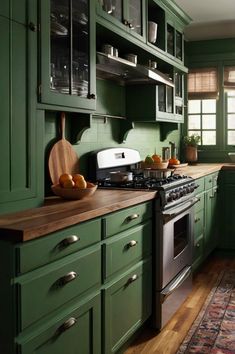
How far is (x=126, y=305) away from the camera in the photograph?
8.16 feet

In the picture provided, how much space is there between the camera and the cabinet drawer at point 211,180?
437 cm

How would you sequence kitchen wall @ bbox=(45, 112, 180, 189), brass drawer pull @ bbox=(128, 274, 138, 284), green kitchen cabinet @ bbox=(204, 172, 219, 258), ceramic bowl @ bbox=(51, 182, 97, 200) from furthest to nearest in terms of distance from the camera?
green kitchen cabinet @ bbox=(204, 172, 219, 258) < kitchen wall @ bbox=(45, 112, 180, 189) < brass drawer pull @ bbox=(128, 274, 138, 284) < ceramic bowl @ bbox=(51, 182, 97, 200)

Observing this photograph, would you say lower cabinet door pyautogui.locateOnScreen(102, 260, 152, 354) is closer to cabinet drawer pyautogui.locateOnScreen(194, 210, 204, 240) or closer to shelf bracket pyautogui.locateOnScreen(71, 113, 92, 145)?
shelf bracket pyautogui.locateOnScreen(71, 113, 92, 145)

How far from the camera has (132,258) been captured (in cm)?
254

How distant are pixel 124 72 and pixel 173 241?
1.30 m

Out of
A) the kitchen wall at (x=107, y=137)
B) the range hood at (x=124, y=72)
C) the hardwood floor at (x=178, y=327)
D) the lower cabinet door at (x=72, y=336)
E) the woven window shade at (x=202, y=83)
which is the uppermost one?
the woven window shade at (x=202, y=83)

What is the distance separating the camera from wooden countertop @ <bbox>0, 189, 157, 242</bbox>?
160 cm

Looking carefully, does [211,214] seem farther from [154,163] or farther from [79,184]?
[79,184]

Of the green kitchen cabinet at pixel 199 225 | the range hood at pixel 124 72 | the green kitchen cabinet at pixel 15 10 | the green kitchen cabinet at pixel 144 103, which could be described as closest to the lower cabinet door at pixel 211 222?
the green kitchen cabinet at pixel 199 225

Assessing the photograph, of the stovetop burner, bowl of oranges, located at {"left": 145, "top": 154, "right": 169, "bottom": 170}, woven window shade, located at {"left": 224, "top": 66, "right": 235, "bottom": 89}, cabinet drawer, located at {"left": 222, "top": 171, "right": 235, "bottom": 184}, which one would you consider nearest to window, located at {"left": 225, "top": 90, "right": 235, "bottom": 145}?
woven window shade, located at {"left": 224, "top": 66, "right": 235, "bottom": 89}

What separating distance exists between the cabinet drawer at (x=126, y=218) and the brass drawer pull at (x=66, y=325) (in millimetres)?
454

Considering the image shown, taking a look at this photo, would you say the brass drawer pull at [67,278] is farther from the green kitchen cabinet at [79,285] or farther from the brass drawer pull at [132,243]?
the brass drawer pull at [132,243]

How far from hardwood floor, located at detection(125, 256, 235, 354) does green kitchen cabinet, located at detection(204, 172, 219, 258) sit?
36cm

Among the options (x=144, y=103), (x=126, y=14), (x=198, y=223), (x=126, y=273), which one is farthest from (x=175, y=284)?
(x=126, y=14)
